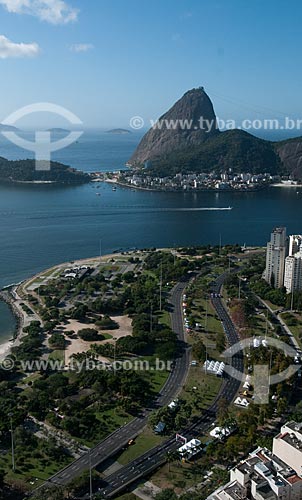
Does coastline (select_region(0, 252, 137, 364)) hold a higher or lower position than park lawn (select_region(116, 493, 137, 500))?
higher

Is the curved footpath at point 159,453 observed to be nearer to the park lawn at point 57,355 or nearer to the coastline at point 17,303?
the park lawn at point 57,355

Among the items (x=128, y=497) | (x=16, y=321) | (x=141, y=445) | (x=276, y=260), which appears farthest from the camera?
(x=276, y=260)

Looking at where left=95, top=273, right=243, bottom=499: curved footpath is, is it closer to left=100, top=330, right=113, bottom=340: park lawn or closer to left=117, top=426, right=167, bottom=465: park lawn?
left=117, top=426, right=167, bottom=465: park lawn

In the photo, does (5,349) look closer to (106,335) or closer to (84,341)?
(84,341)

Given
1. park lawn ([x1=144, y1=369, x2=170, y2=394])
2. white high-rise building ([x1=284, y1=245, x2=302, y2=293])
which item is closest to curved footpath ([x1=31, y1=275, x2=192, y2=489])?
park lawn ([x1=144, y1=369, x2=170, y2=394])

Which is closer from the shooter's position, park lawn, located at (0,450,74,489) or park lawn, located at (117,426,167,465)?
park lawn, located at (0,450,74,489)

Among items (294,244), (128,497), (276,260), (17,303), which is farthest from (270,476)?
(294,244)
